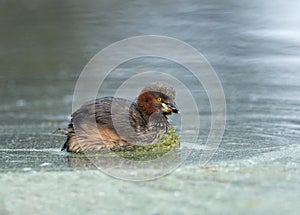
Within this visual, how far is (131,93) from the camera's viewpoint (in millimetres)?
8695

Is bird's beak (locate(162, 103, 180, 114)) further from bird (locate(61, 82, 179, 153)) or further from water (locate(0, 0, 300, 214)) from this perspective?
water (locate(0, 0, 300, 214))

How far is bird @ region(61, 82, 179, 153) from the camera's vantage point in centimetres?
589

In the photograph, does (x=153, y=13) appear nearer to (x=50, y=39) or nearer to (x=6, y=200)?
(x=50, y=39)

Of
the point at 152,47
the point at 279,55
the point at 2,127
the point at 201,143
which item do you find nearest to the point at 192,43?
the point at 152,47

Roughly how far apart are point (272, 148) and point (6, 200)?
2.64 meters

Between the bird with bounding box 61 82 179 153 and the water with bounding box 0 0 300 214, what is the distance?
0.76 feet

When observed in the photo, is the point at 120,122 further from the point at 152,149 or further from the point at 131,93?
the point at 131,93

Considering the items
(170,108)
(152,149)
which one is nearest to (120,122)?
(152,149)

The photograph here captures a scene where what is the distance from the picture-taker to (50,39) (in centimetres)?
1152

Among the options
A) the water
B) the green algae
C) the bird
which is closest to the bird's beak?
the bird

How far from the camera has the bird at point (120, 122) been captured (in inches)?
232

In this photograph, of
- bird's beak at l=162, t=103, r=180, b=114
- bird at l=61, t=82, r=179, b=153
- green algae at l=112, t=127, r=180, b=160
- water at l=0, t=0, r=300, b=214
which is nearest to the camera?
water at l=0, t=0, r=300, b=214

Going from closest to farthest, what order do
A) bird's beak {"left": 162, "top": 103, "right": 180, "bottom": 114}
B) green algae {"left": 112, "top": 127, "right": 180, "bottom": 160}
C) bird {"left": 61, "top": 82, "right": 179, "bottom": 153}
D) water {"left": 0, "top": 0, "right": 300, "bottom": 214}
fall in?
water {"left": 0, "top": 0, "right": 300, "bottom": 214} → green algae {"left": 112, "top": 127, "right": 180, "bottom": 160} → bird {"left": 61, "top": 82, "right": 179, "bottom": 153} → bird's beak {"left": 162, "top": 103, "right": 180, "bottom": 114}

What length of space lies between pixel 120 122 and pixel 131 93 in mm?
2745
